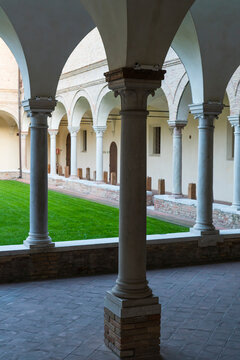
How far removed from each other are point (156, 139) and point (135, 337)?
20.1 m

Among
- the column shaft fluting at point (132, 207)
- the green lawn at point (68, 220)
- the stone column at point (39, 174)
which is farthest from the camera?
the green lawn at point (68, 220)

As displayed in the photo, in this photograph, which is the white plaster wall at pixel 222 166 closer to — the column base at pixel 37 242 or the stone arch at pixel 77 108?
the stone arch at pixel 77 108

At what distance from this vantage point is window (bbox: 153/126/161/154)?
80.2 ft

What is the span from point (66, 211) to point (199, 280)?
8.68 metres

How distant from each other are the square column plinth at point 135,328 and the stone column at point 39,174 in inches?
122

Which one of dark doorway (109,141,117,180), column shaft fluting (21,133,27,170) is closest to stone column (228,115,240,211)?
dark doorway (109,141,117,180)

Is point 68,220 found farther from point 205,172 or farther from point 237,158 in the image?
point 205,172

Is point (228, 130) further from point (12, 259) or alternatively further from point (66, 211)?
point (12, 259)

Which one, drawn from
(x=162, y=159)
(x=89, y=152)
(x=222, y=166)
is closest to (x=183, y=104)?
(x=222, y=166)

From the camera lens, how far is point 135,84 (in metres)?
4.80

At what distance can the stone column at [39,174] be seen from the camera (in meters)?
7.71

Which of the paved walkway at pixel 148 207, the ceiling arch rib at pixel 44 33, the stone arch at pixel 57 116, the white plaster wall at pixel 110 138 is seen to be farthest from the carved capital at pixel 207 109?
the white plaster wall at pixel 110 138

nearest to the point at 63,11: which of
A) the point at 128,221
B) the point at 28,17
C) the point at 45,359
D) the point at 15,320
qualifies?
the point at 28,17

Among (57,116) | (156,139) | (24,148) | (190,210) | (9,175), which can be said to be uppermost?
(57,116)
